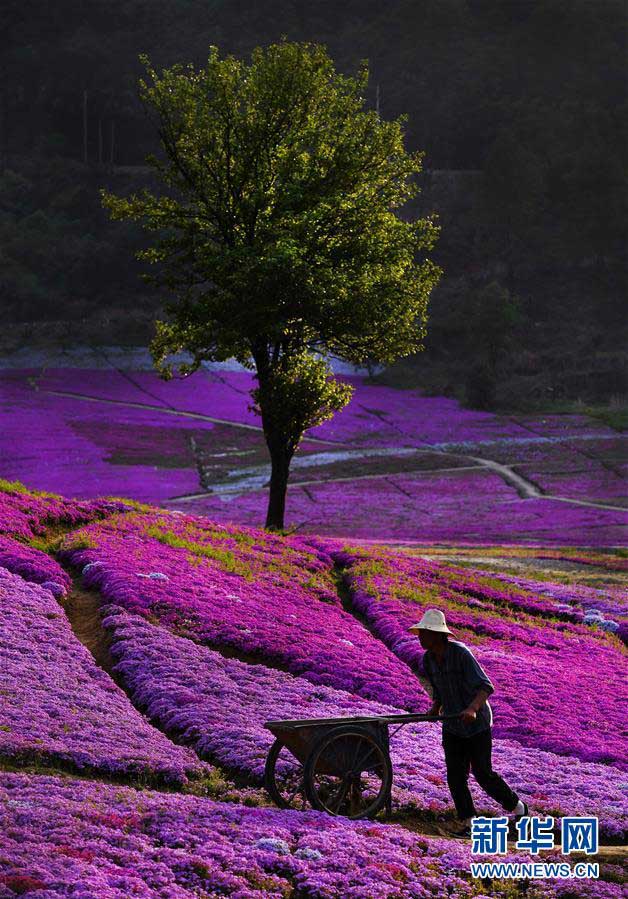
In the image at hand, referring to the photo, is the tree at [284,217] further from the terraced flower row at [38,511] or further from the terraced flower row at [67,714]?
the terraced flower row at [67,714]

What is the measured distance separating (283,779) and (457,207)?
15402cm

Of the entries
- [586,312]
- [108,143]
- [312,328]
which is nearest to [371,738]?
[312,328]

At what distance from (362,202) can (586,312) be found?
354 feet

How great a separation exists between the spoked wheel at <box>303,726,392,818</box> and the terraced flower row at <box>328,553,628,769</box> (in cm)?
726

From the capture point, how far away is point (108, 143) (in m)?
168

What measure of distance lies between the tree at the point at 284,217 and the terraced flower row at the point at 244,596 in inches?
351

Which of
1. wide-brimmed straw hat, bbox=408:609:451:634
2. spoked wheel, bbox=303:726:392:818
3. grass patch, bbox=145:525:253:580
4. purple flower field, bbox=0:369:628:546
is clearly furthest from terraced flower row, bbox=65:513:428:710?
purple flower field, bbox=0:369:628:546

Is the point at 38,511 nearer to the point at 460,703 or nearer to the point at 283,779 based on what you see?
the point at 283,779

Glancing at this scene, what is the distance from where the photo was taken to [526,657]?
95.6 ft

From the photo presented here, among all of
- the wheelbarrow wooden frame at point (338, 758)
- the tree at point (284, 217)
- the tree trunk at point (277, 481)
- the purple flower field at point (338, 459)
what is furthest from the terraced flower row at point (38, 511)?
the purple flower field at point (338, 459)

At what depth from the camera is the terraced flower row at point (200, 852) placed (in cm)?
1223

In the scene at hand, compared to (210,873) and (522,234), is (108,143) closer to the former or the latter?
(522,234)

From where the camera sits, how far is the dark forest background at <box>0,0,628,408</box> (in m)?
122

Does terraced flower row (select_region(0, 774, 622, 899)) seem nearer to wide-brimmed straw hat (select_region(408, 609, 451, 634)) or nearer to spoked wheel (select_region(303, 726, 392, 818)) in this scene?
spoked wheel (select_region(303, 726, 392, 818))
